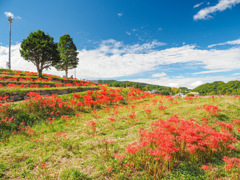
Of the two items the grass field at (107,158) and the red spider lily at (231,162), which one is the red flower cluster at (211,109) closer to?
the grass field at (107,158)

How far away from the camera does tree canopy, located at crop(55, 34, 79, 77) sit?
90.3ft

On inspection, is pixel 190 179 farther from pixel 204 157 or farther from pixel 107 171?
pixel 107 171

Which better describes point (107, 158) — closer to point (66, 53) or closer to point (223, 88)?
point (66, 53)

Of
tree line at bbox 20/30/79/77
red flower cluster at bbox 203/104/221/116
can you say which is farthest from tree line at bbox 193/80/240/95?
tree line at bbox 20/30/79/77

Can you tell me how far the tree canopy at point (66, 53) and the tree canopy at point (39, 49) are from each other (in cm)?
365

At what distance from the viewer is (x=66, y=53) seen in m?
27.6

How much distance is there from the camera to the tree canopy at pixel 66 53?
27.5 m

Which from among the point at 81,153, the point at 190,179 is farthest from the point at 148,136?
the point at 81,153

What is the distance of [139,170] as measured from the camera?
3.85 metres

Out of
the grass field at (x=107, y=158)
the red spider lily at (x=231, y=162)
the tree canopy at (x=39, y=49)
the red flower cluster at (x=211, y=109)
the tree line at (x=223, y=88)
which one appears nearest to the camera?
the red spider lily at (x=231, y=162)

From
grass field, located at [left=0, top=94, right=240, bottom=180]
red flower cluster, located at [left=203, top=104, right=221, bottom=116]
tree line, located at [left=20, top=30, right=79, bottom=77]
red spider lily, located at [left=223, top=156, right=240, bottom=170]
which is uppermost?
tree line, located at [left=20, top=30, right=79, bottom=77]

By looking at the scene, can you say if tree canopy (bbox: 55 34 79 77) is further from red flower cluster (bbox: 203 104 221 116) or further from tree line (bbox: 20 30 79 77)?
red flower cluster (bbox: 203 104 221 116)

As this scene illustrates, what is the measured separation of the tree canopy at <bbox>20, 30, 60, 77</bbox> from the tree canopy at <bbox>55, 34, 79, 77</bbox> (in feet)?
12.0

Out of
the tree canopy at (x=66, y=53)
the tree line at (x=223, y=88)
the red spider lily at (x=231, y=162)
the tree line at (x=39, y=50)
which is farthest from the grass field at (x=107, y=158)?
the tree line at (x=223, y=88)
